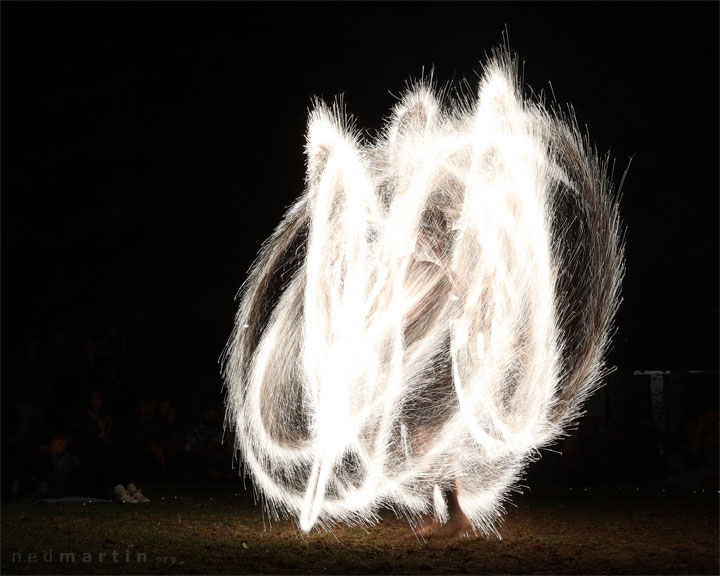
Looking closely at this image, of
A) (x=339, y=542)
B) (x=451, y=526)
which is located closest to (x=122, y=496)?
(x=339, y=542)

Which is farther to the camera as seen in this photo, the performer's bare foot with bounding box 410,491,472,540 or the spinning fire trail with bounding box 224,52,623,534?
the performer's bare foot with bounding box 410,491,472,540

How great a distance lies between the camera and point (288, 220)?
9438 millimetres

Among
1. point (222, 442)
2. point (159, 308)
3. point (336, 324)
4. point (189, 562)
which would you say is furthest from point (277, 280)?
point (189, 562)

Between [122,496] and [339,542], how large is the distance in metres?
3.08

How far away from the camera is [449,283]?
878 centimetres

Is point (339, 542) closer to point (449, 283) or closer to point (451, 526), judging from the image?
point (451, 526)

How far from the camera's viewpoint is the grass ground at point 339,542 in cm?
730

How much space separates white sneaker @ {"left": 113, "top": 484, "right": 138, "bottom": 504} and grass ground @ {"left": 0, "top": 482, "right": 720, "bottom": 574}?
0.87ft

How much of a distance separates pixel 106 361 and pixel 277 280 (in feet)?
11.9

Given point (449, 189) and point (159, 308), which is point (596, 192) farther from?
point (159, 308)

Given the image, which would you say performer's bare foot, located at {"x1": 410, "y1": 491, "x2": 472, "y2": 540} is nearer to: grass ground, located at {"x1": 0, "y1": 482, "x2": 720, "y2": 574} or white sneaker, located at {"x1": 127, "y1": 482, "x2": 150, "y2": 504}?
grass ground, located at {"x1": 0, "y1": 482, "x2": 720, "y2": 574}

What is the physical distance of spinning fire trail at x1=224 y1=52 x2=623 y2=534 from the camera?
820 cm

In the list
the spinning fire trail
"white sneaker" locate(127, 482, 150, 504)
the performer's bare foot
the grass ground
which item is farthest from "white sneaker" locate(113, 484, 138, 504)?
the performer's bare foot

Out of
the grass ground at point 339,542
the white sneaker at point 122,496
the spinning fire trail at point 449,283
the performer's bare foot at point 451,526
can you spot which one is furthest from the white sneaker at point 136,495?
the performer's bare foot at point 451,526
